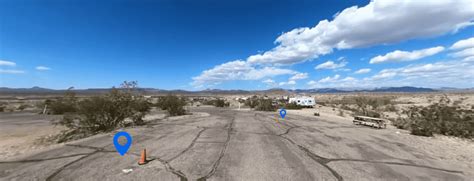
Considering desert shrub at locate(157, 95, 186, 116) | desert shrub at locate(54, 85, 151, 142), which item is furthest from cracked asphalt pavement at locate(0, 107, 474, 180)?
desert shrub at locate(157, 95, 186, 116)

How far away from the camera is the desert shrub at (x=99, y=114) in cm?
972

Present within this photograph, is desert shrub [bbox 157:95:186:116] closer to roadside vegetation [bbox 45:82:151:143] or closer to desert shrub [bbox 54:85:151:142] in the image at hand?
roadside vegetation [bbox 45:82:151:143]

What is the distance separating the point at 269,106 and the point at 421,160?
23089 mm

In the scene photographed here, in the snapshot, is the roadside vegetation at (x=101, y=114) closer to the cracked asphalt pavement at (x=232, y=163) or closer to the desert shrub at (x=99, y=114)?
the desert shrub at (x=99, y=114)

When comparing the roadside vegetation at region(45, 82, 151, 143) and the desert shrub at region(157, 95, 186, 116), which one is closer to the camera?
the roadside vegetation at region(45, 82, 151, 143)

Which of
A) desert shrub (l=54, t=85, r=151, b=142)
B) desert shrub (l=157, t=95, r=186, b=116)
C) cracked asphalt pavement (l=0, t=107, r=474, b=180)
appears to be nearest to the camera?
cracked asphalt pavement (l=0, t=107, r=474, b=180)

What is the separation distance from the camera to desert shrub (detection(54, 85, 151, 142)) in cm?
972

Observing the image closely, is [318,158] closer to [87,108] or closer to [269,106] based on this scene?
[87,108]

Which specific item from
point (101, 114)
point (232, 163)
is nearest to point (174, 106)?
→ point (101, 114)

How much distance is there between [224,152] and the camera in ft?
20.3

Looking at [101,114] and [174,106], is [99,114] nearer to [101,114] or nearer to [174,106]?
[101,114]

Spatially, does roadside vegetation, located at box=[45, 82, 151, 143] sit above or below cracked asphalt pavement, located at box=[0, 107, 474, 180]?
above

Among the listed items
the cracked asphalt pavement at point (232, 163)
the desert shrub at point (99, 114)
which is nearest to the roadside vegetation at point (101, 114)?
the desert shrub at point (99, 114)

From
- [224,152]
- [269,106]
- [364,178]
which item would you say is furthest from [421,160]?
[269,106]
